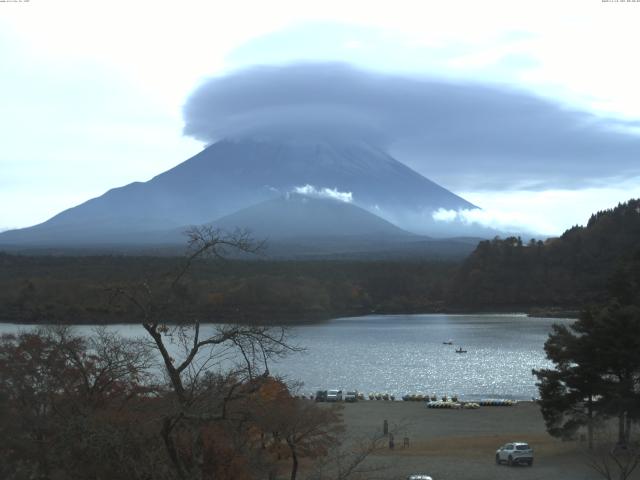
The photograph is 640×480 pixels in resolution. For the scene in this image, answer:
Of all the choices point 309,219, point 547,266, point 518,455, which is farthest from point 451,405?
point 309,219

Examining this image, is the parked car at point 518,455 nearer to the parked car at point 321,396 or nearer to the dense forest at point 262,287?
the parked car at point 321,396

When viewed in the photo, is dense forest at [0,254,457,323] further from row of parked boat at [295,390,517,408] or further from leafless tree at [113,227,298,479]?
leafless tree at [113,227,298,479]

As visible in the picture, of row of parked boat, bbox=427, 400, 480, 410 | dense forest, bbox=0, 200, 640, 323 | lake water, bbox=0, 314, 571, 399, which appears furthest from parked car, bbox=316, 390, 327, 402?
dense forest, bbox=0, 200, 640, 323

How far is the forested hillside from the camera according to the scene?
73562mm

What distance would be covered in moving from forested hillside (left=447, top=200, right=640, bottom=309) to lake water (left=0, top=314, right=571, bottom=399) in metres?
12.3

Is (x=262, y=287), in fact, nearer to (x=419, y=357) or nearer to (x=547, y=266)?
(x=419, y=357)

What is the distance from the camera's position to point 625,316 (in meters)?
15.2

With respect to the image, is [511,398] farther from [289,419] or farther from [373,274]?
[373,274]

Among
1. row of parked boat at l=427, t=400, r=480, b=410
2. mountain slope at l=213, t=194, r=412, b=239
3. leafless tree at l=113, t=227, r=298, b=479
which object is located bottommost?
row of parked boat at l=427, t=400, r=480, b=410

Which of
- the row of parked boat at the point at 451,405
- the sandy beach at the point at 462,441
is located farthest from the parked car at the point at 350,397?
the row of parked boat at the point at 451,405

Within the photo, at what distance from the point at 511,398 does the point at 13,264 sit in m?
59.9

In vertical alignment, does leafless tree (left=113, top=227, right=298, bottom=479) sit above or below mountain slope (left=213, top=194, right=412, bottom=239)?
below

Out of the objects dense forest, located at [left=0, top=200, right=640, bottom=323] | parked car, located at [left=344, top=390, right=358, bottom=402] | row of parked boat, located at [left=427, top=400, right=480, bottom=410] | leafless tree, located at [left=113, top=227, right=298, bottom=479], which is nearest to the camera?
leafless tree, located at [left=113, top=227, right=298, bottom=479]

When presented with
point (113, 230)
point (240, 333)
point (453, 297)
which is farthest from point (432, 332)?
point (113, 230)
